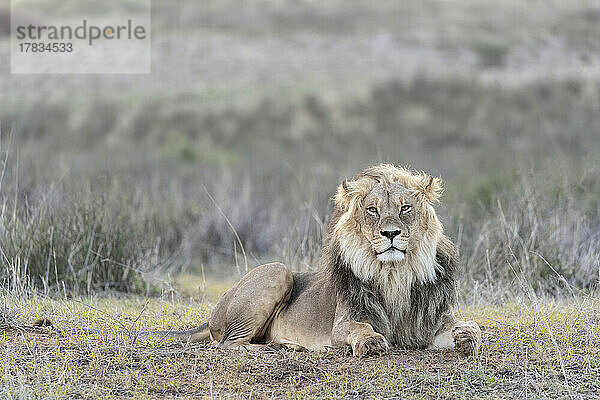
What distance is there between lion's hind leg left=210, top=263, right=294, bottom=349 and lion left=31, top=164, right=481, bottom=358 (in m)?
0.01

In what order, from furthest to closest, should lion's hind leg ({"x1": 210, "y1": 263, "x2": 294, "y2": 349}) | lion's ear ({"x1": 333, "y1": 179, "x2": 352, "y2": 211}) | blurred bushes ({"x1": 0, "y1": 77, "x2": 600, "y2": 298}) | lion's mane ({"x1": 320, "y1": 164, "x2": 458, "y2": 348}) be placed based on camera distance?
blurred bushes ({"x1": 0, "y1": 77, "x2": 600, "y2": 298}) → lion's hind leg ({"x1": 210, "y1": 263, "x2": 294, "y2": 349}) → lion's ear ({"x1": 333, "y1": 179, "x2": 352, "y2": 211}) → lion's mane ({"x1": 320, "y1": 164, "x2": 458, "y2": 348})

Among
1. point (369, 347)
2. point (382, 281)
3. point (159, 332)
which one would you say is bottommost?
point (159, 332)

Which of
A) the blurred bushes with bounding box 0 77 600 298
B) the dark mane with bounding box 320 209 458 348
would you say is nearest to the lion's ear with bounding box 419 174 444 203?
the dark mane with bounding box 320 209 458 348

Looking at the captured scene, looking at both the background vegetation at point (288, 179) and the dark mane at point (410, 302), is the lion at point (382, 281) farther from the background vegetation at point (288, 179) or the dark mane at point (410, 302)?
the background vegetation at point (288, 179)

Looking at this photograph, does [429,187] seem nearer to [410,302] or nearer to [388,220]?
[388,220]

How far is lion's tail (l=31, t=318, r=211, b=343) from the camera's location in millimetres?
6805

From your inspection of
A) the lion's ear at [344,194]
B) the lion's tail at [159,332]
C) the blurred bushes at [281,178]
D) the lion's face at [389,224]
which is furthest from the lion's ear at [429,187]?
the lion's tail at [159,332]

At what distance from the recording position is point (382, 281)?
6.38 metres

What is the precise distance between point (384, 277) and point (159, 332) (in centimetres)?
174

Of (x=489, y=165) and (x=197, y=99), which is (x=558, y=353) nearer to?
(x=489, y=165)

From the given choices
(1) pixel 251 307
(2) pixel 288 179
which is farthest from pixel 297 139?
(1) pixel 251 307

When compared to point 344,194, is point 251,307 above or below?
below

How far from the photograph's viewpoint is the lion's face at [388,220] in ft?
20.0

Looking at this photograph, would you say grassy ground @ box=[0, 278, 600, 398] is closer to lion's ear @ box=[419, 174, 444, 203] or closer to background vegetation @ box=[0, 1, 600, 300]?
background vegetation @ box=[0, 1, 600, 300]
